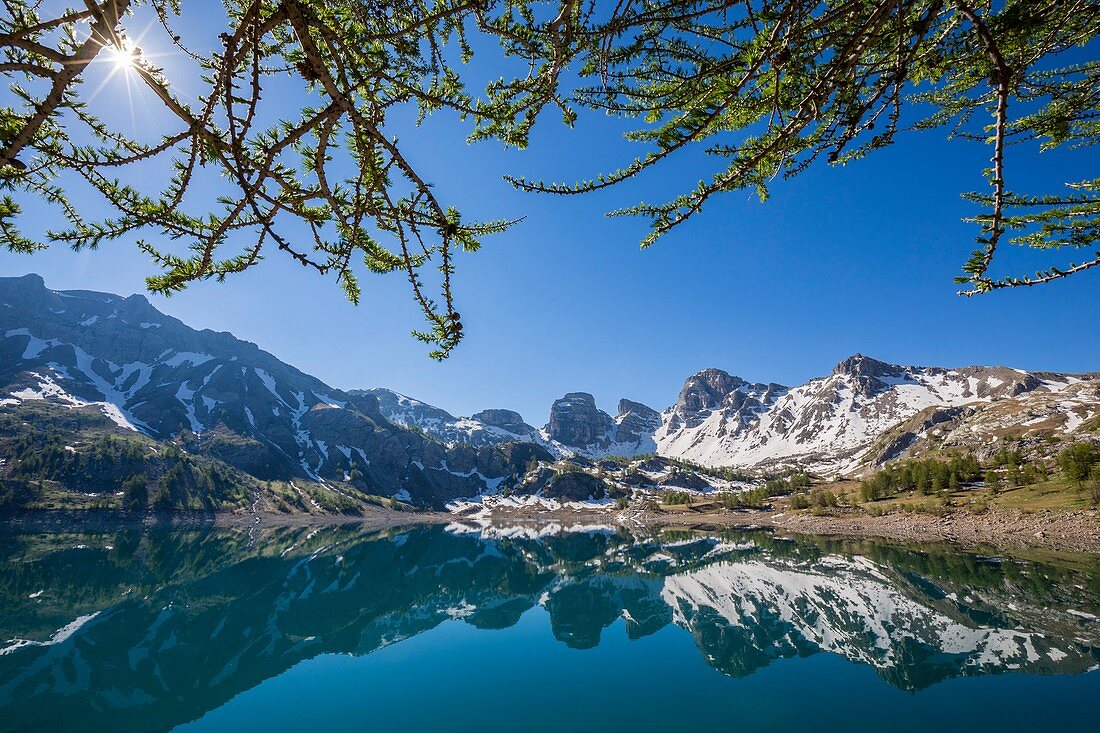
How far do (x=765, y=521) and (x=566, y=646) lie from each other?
94.8 m

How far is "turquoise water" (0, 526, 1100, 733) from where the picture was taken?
61.2 ft

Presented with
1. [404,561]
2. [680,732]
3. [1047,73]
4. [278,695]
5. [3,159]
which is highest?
[1047,73]

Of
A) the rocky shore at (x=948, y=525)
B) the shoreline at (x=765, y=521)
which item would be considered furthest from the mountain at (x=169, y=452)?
the rocky shore at (x=948, y=525)

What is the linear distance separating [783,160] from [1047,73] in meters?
2.95

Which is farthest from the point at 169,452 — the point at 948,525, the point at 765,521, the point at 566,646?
the point at 948,525

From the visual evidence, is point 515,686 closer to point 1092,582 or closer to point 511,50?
point 511,50

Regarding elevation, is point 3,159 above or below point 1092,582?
above

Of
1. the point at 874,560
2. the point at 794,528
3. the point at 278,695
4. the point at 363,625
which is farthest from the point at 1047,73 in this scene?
the point at 794,528

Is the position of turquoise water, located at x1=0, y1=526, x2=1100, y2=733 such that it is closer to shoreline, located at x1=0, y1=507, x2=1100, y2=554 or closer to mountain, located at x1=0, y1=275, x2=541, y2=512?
shoreline, located at x1=0, y1=507, x2=1100, y2=554

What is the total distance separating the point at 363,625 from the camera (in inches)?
1362

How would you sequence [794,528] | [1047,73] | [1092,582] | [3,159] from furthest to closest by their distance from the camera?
1. [794,528]
2. [1092,582]
3. [1047,73]
4. [3,159]

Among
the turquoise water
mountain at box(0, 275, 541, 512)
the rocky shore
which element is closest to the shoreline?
the rocky shore

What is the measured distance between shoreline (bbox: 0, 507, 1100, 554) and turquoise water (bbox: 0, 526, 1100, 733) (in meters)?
15.3

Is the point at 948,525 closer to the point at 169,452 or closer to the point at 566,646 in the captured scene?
the point at 566,646
